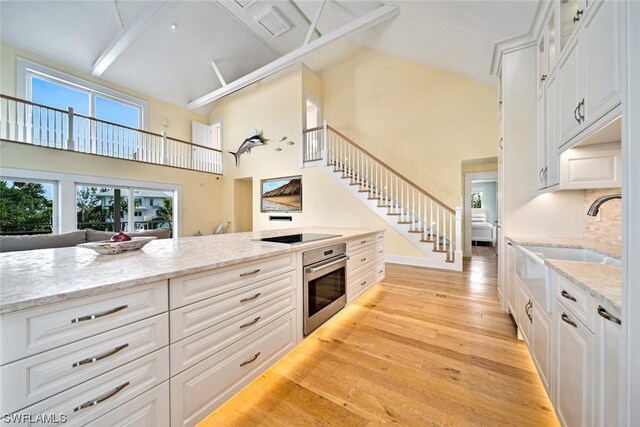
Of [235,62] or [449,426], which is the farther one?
[235,62]

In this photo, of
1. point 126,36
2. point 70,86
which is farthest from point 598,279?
point 70,86

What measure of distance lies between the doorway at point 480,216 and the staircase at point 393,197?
1005 millimetres

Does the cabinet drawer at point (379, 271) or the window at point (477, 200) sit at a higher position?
the window at point (477, 200)

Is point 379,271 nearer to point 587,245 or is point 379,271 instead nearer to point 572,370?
point 587,245

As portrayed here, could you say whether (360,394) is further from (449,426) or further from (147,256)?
(147,256)

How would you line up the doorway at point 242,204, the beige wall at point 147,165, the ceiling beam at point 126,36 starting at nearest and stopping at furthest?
1. the ceiling beam at point 126,36
2. the beige wall at point 147,165
3. the doorway at point 242,204

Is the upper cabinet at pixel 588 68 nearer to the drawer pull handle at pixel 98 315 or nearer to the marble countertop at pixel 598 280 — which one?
the marble countertop at pixel 598 280

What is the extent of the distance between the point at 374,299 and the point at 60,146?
6.95m

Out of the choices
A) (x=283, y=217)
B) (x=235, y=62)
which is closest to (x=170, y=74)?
(x=235, y=62)

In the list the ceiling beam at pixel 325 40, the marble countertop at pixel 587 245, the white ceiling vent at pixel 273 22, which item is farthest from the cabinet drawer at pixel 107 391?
the white ceiling vent at pixel 273 22

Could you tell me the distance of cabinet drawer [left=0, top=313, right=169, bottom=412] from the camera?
0.67m

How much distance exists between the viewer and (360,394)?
1427 mm

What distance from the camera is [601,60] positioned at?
1143 mm

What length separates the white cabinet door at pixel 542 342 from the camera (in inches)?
48.5
